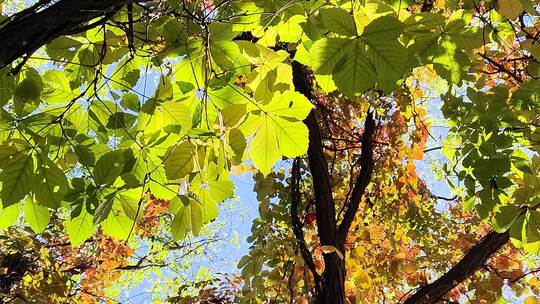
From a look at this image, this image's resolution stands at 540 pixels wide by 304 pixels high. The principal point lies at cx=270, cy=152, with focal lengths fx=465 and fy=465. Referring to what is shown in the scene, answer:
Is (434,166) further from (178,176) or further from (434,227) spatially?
(178,176)

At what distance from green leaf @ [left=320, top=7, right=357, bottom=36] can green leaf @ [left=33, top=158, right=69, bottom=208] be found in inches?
25.8

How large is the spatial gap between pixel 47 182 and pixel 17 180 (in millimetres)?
58

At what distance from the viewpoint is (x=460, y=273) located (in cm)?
249

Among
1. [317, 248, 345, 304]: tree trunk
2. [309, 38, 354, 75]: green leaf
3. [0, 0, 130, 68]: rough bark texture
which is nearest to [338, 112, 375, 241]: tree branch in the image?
[317, 248, 345, 304]: tree trunk

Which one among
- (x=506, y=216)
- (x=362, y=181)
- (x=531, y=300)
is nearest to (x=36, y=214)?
(x=506, y=216)

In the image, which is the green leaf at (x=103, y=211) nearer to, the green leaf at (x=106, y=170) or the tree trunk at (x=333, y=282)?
the green leaf at (x=106, y=170)

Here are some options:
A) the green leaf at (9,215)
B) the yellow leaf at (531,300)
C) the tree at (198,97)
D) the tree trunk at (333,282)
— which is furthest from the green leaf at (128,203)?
the yellow leaf at (531,300)

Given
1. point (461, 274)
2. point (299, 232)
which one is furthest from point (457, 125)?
point (299, 232)

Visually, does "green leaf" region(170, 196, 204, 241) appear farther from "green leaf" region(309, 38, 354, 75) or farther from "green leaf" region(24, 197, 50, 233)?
"green leaf" region(309, 38, 354, 75)

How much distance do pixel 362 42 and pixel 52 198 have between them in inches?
28.7

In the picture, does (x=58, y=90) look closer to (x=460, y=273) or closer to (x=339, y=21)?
(x=339, y=21)

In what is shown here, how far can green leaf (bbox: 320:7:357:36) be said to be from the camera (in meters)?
0.81

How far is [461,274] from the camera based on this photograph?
248 cm

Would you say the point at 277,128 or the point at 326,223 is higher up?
the point at 326,223
